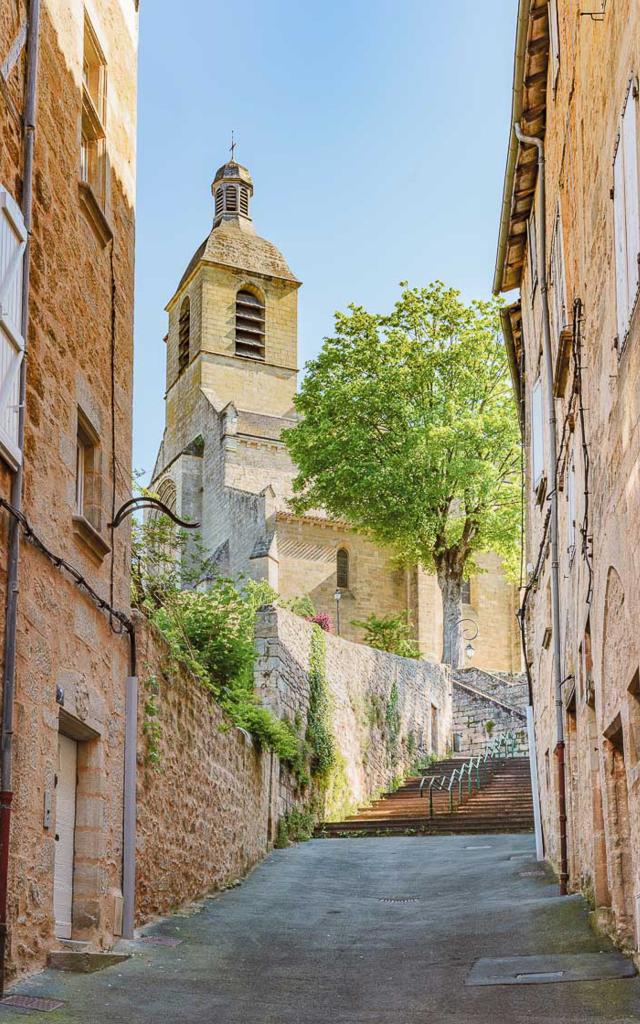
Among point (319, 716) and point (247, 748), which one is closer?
point (247, 748)

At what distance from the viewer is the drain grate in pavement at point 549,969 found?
7699 mm

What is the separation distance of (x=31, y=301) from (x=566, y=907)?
6.59m

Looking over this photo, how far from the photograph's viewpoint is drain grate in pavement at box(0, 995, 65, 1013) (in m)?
6.72

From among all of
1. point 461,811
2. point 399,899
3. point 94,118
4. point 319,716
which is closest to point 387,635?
point 319,716

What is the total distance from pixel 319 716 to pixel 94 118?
553 inches

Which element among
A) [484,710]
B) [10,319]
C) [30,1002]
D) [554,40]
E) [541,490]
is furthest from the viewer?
[484,710]

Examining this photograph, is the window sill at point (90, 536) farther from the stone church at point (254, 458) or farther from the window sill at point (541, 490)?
the stone church at point (254, 458)

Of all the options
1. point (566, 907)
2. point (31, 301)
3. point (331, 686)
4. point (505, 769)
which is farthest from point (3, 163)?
point (505, 769)

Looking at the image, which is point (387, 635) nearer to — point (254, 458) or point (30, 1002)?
point (254, 458)

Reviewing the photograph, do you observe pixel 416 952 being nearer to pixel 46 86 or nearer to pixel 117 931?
pixel 117 931

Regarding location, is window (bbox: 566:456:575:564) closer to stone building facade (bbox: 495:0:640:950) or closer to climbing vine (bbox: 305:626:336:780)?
stone building facade (bbox: 495:0:640:950)

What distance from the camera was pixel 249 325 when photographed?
163ft

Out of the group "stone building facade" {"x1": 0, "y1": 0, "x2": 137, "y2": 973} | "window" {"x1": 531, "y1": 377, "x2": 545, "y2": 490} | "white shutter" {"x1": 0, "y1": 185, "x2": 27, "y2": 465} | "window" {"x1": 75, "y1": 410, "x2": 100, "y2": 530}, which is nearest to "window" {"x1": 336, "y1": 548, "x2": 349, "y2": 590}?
"window" {"x1": 531, "y1": 377, "x2": 545, "y2": 490}

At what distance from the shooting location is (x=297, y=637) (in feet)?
74.7
